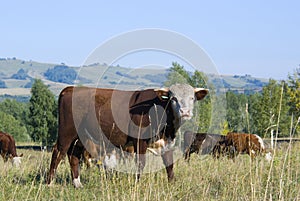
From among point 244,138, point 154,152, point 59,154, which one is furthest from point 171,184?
point 244,138

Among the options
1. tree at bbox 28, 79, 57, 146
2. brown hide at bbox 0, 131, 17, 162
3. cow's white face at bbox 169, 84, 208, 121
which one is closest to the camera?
cow's white face at bbox 169, 84, 208, 121

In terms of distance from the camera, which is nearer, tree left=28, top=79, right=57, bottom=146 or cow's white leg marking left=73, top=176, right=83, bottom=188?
cow's white leg marking left=73, top=176, right=83, bottom=188

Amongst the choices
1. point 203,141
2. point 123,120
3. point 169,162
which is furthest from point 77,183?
point 203,141

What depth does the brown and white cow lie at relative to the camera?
335 inches

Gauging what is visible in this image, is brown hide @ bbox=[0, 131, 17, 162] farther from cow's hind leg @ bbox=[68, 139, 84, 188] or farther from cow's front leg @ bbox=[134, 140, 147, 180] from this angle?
cow's front leg @ bbox=[134, 140, 147, 180]

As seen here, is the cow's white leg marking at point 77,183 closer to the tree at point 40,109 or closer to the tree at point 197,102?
the tree at point 197,102

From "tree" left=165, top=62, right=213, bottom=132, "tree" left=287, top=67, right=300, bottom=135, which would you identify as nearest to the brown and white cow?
"tree" left=165, top=62, right=213, bottom=132

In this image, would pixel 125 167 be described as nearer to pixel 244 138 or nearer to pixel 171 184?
pixel 171 184

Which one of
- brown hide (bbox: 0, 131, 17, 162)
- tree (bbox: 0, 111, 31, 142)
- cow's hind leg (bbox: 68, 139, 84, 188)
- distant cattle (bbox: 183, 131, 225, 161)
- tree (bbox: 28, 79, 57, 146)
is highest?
cow's hind leg (bbox: 68, 139, 84, 188)

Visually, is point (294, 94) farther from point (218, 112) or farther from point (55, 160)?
point (55, 160)

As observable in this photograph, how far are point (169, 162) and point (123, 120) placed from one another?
1.13 metres

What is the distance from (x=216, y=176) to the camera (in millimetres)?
7652

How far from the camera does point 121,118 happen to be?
29.2 ft

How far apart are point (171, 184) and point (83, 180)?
6.51 feet
